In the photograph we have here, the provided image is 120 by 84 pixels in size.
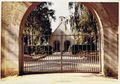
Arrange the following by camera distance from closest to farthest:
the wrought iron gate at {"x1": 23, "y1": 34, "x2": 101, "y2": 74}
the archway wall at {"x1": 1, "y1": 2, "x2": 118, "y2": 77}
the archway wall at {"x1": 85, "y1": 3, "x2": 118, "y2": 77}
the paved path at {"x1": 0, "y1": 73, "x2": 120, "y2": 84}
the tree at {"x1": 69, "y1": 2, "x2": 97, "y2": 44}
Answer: the paved path at {"x1": 0, "y1": 73, "x2": 120, "y2": 84}
the archway wall at {"x1": 1, "y1": 2, "x2": 118, "y2": 77}
the archway wall at {"x1": 85, "y1": 3, "x2": 118, "y2": 77}
the wrought iron gate at {"x1": 23, "y1": 34, "x2": 101, "y2": 74}
the tree at {"x1": 69, "y1": 2, "x2": 97, "y2": 44}

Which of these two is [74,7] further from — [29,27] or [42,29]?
[42,29]

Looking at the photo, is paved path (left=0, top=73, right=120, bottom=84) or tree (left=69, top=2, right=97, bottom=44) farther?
tree (left=69, top=2, right=97, bottom=44)

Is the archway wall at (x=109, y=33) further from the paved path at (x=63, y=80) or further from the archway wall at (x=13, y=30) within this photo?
the paved path at (x=63, y=80)

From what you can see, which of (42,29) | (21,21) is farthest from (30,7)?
(42,29)

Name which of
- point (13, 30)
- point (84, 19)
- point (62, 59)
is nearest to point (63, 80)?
point (13, 30)

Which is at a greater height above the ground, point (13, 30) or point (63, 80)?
point (13, 30)

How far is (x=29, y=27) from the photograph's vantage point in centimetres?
3788

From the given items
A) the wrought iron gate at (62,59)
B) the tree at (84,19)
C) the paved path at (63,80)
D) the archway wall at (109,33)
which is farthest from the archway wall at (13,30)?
the tree at (84,19)

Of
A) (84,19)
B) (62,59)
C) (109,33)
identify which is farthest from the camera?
(84,19)

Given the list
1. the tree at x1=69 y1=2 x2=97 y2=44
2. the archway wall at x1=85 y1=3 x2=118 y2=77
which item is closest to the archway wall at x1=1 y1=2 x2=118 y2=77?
the archway wall at x1=85 y1=3 x2=118 y2=77

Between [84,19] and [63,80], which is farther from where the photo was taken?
[84,19]

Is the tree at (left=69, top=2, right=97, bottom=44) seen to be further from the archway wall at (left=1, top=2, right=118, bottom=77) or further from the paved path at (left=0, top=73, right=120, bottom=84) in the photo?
the paved path at (left=0, top=73, right=120, bottom=84)

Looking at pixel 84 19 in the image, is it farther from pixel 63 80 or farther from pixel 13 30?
pixel 63 80

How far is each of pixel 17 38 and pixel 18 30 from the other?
1.25 feet
